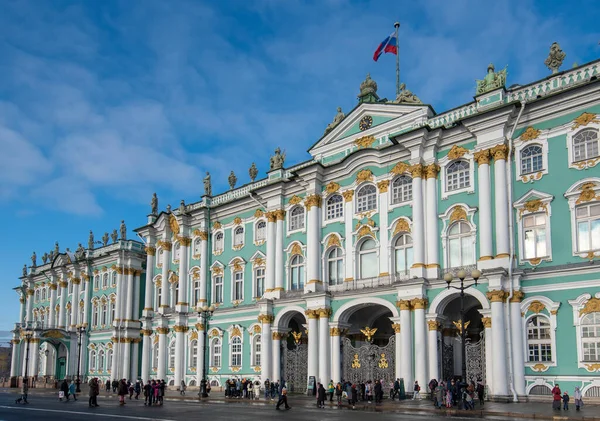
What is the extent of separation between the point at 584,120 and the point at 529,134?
2751 mm

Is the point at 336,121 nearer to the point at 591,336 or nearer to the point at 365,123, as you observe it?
the point at 365,123

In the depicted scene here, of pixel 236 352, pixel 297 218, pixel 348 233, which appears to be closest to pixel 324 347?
pixel 348 233

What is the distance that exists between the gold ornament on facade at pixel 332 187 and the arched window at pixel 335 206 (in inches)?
16.7

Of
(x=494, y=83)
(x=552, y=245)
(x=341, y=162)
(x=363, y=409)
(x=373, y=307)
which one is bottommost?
(x=363, y=409)

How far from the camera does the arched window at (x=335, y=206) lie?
4088 centimetres

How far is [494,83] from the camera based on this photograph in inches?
1339

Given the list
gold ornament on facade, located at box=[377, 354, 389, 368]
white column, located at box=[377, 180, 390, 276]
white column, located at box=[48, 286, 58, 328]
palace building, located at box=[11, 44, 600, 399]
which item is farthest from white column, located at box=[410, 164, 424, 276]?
white column, located at box=[48, 286, 58, 328]

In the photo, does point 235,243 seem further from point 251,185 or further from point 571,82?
point 571,82

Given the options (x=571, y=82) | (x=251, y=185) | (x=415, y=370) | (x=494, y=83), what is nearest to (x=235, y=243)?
(x=251, y=185)

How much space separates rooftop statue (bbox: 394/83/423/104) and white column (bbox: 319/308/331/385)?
45.1 feet

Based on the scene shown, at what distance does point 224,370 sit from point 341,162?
18524mm

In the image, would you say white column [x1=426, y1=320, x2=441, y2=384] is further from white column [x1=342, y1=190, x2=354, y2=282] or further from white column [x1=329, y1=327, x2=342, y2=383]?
white column [x1=342, y1=190, x2=354, y2=282]

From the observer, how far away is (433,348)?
111ft

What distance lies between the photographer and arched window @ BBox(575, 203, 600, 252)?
29531mm
